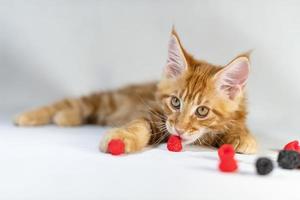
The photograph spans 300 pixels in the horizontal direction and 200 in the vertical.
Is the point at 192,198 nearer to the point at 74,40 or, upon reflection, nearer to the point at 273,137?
the point at 273,137

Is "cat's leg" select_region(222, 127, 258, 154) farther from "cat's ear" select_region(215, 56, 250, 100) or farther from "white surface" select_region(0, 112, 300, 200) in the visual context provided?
"cat's ear" select_region(215, 56, 250, 100)

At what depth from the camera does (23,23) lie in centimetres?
399

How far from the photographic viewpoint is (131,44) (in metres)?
4.07

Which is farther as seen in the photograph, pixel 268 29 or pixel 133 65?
pixel 133 65

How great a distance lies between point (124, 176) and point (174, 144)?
1.60 ft

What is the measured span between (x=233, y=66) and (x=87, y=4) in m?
1.62

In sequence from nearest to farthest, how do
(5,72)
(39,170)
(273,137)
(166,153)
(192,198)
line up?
(192,198) < (39,170) < (166,153) < (273,137) < (5,72)

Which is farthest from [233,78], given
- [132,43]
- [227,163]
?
[132,43]

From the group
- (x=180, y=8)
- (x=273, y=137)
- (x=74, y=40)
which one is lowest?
(x=273, y=137)

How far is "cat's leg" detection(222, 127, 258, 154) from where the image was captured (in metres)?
2.73

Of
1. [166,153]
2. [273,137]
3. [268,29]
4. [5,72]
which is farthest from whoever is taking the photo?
[5,72]

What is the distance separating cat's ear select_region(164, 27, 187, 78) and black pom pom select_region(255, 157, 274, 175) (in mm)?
733

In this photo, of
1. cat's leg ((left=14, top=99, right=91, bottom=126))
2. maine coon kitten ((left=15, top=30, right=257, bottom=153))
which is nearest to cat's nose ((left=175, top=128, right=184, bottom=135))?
maine coon kitten ((left=15, top=30, right=257, bottom=153))

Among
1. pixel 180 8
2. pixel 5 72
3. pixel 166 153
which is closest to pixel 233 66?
pixel 166 153
